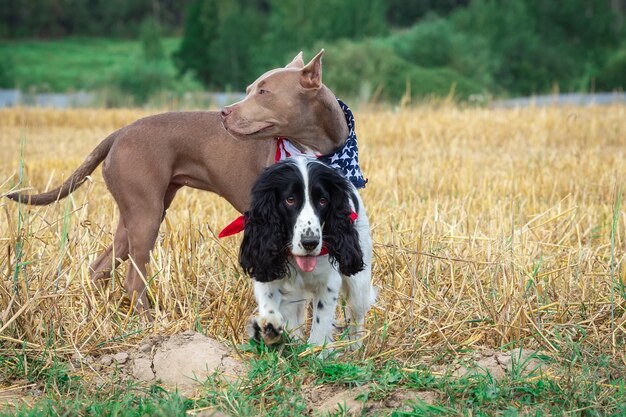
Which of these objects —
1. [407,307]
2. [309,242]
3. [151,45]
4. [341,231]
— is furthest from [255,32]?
[309,242]

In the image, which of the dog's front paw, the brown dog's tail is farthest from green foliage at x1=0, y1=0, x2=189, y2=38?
the dog's front paw

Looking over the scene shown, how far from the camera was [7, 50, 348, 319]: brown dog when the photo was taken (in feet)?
17.8

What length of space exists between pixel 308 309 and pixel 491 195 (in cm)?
324

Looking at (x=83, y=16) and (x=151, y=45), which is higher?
(x=83, y=16)

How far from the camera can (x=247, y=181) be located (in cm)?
559

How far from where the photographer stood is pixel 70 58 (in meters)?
47.7

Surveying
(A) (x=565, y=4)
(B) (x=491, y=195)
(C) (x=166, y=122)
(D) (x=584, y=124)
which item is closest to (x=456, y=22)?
(A) (x=565, y=4)

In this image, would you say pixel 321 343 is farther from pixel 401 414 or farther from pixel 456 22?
pixel 456 22

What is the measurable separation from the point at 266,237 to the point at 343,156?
1.16 metres

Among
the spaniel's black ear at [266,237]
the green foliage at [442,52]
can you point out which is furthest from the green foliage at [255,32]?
the spaniel's black ear at [266,237]

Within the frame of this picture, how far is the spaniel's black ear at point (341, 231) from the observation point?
4.51 m

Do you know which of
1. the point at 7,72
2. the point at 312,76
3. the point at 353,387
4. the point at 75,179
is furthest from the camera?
the point at 7,72

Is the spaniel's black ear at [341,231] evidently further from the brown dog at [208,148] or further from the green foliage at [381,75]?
the green foliage at [381,75]

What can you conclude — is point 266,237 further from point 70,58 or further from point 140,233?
point 70,58
